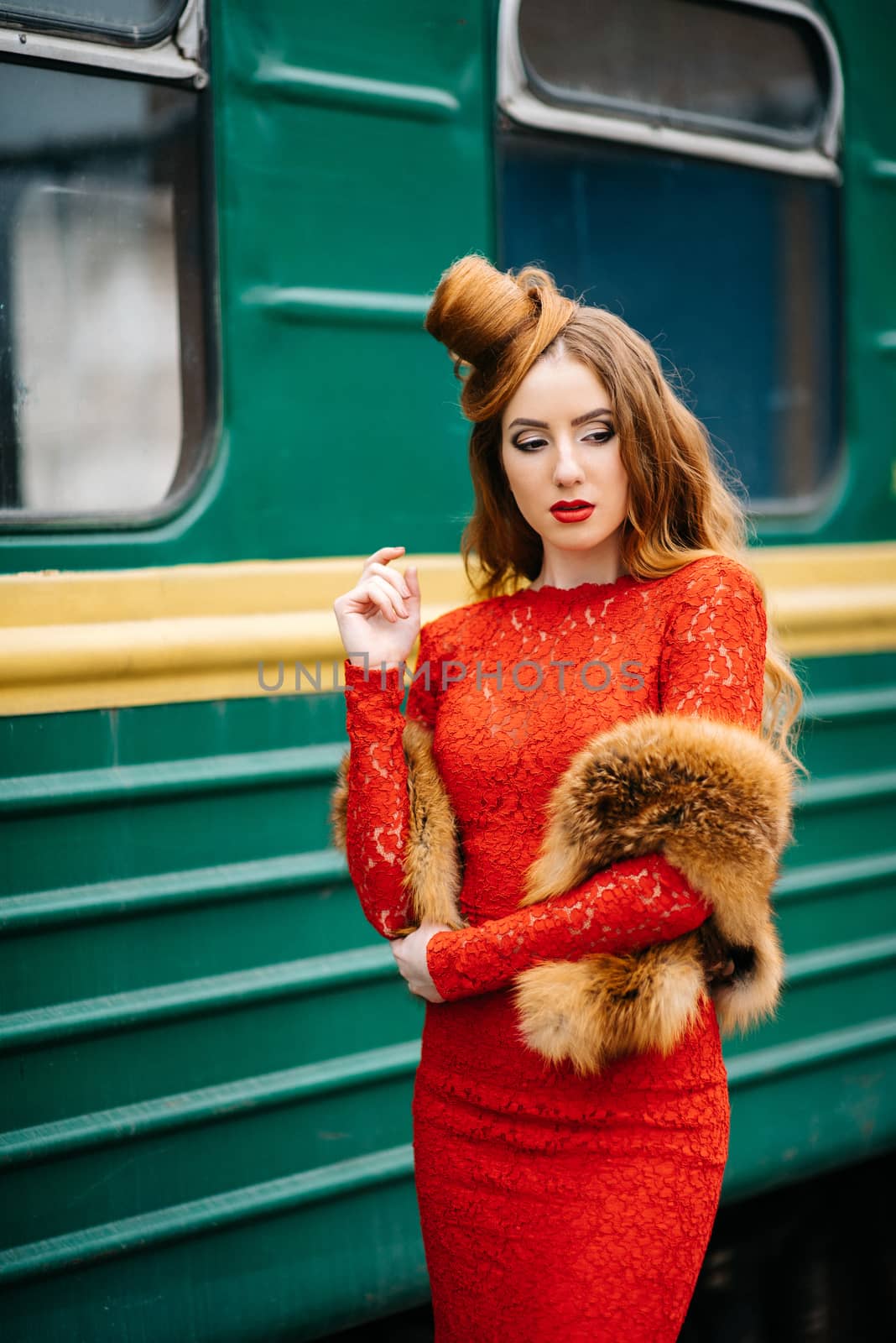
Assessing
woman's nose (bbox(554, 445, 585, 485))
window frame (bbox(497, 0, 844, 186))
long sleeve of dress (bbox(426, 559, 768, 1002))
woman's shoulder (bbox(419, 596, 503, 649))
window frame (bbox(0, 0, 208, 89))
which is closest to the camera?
long sleeve of dress (bbox(426, 559, 768, 1002))

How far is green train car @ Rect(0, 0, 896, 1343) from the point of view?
1.77 metres

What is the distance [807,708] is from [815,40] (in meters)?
1.29

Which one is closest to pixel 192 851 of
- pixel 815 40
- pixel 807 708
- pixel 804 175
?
pixel 807 708

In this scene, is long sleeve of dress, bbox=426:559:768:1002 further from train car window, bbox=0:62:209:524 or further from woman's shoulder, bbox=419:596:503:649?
train car window, bbox=0:62:209:524

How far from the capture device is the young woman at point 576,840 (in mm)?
1247

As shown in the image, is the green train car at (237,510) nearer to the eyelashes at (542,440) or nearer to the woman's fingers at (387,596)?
the woman's fingers at (387,596)

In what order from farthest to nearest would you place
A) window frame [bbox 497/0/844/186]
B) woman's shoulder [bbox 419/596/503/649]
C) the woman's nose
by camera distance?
window frame [bbox 497/0/844/186]
woman's shoulder [bbox 419/596/503/649]
the woman's nose

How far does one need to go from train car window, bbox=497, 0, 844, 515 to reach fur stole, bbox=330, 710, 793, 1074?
43.8 inches

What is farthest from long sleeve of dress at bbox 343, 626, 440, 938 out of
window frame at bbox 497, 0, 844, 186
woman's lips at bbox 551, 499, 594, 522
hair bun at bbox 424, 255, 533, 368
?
window frame at bbox 497, 0, 844, 186

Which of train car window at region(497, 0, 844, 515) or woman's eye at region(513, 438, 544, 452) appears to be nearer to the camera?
woman's eye at region(513, 438, 544, 452)

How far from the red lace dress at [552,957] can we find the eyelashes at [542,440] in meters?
0.16

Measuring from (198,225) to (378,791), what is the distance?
961mm

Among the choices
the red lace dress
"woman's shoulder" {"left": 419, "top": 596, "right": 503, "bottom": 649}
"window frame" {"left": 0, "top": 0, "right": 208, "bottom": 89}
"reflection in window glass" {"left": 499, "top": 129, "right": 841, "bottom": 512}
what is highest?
"window frame" {"left": 0, "top": 0, "right": 208, "bottom": 89}

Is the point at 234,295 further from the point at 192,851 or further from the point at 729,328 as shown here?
the point at 729,328
